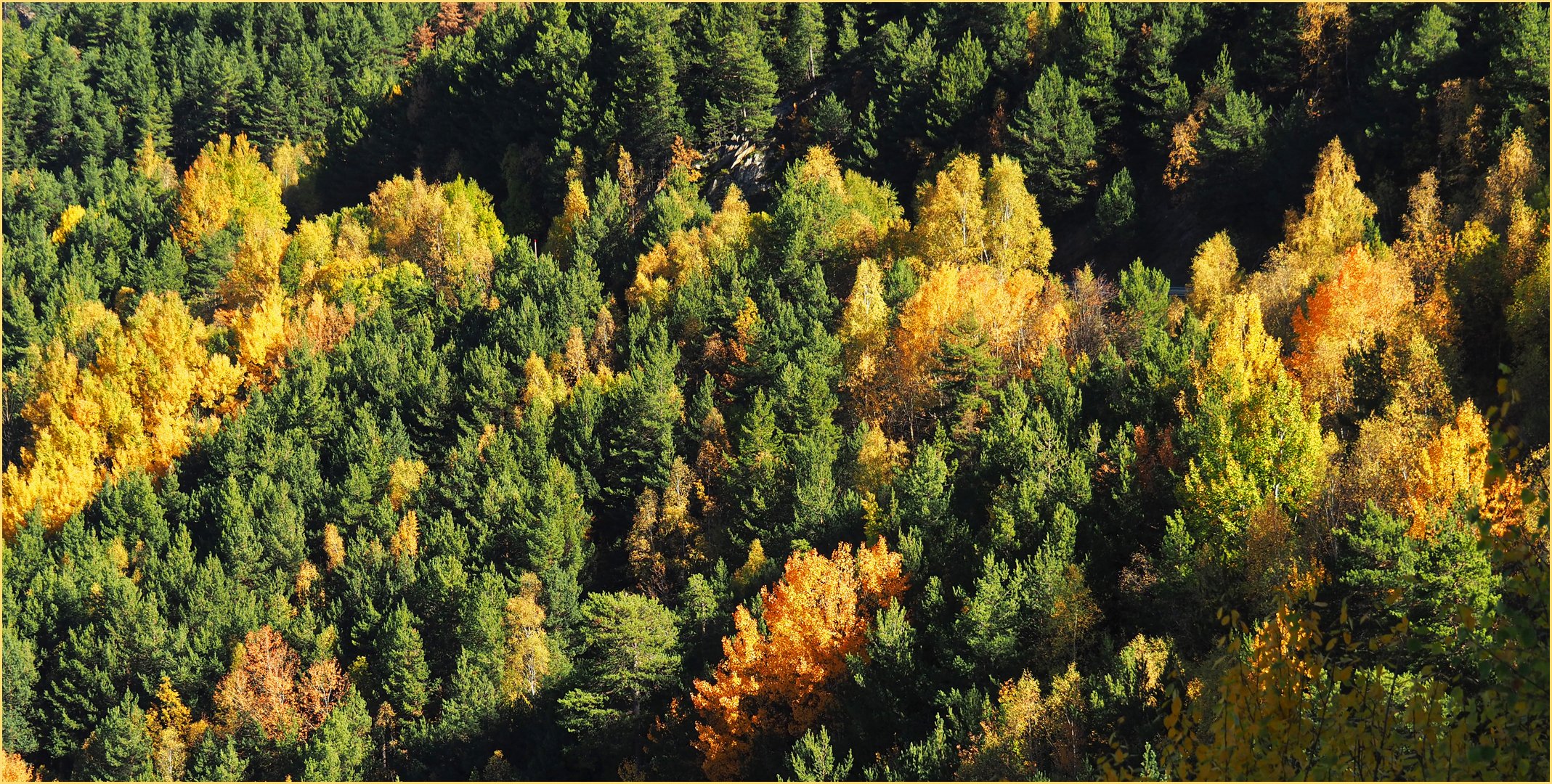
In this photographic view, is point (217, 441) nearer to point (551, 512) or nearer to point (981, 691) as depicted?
point (551, 512)

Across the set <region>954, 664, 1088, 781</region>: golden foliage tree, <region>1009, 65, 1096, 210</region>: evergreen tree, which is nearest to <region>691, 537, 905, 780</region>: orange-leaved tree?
<region>954, 664, 1088, 781</region>: golden foliage tree

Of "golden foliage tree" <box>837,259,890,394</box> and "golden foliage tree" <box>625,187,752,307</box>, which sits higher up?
"golden foliage tree" <box>625,187,752,307</box>

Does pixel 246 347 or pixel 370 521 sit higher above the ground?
pixel 246 347

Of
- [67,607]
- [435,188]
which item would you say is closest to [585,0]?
[435,188]

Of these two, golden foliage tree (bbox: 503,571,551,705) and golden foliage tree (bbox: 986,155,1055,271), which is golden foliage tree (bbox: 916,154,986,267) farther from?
golden foliage tree (bbox: 503,571,551,705)

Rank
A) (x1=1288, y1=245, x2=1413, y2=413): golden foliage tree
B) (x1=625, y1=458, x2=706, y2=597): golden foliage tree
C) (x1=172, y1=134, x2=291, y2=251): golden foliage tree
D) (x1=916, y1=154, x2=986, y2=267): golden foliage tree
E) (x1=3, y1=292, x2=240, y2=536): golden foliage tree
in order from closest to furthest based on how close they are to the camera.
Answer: (x1=1288, y1=245, x2=1413, y2=413): golden foliage tree < (x1=625, y1=458, x2=706, y2=597): golden foliage tree < (x1=916, y1=154, x2=986, y2=267): golden foliage tree < (x1=3, y1=292, x2=240, y2=536): golden foliage tree < (x1=172, y1=134, x2=291, y2=251): golden foliage tree
